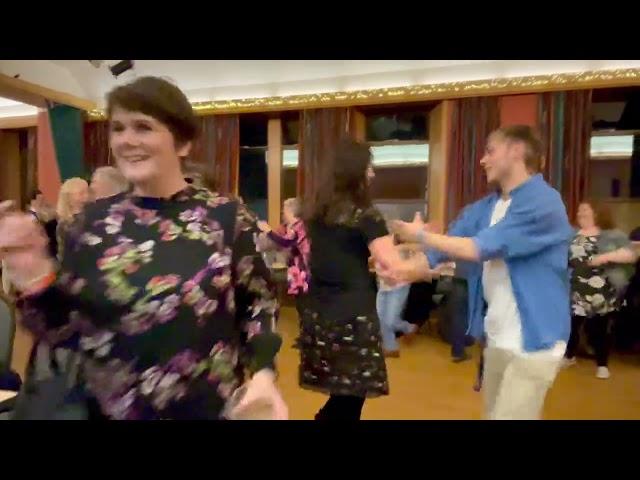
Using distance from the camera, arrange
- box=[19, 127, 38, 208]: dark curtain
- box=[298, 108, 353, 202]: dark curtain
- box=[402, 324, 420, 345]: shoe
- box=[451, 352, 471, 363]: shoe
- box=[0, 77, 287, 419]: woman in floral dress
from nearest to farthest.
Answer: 1. box=[0, 77, 287, 419]: woman in floral dress
2. box=[451, 352, 471, 363]: shoe
3. box=[402, 324, 420, 345]: shoe
4. box=[298, 108, 353, 202]: dark curtain
5. box=[19, 127, 38, 208]: dark curtain

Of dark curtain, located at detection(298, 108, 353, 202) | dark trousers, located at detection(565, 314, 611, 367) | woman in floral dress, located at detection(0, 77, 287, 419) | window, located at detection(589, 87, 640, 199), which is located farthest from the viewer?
dark curtain, located at detection(298, 108, 353, 202)

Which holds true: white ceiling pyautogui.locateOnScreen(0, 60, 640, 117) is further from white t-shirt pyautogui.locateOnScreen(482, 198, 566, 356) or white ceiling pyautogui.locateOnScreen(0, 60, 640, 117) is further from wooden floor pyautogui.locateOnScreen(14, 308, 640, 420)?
white t-shirt pyautogui.locateOnScreen(482, 198, 566, 356)

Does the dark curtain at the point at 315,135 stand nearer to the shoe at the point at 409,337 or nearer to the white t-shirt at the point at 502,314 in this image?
the shoe at the point at 409,337

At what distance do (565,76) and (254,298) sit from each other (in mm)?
4406

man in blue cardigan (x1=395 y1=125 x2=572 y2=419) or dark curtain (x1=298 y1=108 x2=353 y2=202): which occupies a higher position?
dark curtain (x1=298 y1=108 x2=353 y2=202)

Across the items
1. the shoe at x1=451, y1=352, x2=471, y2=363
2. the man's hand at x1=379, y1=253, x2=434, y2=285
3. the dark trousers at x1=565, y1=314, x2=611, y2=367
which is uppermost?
the man's hand at x1=379, y1=253, x2=434, y2=285

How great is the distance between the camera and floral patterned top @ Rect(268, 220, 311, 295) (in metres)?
2.16

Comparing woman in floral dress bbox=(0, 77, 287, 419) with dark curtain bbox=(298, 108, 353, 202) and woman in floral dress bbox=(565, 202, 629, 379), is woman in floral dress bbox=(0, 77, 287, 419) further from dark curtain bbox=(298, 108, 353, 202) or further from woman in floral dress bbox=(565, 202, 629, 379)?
dark curtain bbox=(298, 108, 353, 202)

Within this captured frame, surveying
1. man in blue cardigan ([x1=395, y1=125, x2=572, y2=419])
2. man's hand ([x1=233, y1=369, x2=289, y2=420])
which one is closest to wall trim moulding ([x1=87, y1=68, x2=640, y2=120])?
man in blue cardigan ([x1=395, y1=125, x2=572, y2=419])

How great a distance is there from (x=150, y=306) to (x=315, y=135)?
4.71 m

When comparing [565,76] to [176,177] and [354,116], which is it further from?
[176,177]

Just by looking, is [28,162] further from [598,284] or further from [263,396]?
[263,396]

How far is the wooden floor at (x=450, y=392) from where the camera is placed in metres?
2.91

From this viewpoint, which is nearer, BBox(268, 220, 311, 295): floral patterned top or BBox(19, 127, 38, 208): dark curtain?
BBox(268, 220, 311, 295): floral patterned top
